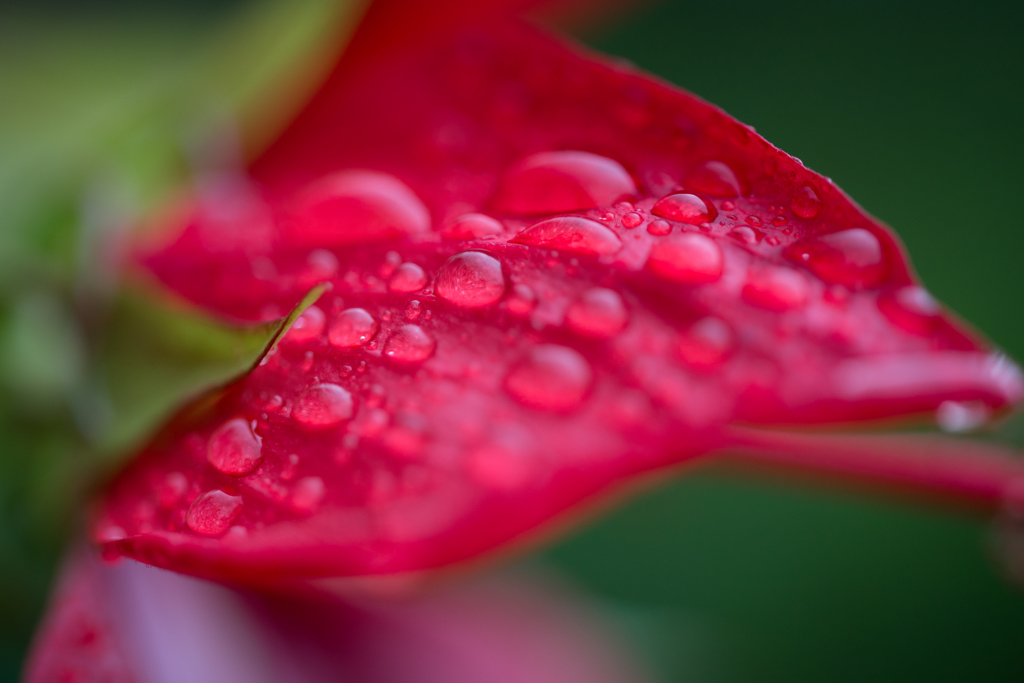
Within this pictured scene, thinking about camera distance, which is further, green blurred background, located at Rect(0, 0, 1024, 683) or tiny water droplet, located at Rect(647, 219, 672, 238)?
green blurred background, located at Rect(0, 0, 1024, 683)

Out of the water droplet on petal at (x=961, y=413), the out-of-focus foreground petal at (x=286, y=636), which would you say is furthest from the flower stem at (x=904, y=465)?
the out-of-focus foreground petal at (x=286, y=636)

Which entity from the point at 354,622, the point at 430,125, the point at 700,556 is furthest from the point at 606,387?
the point at 700,556

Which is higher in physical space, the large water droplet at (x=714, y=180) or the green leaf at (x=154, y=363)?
the large water droplet at (x=714, y=180)

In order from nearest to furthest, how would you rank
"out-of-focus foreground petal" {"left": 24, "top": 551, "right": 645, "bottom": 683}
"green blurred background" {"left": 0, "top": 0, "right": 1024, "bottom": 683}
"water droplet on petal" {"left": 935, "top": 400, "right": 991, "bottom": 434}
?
"water droplet on petal" {"left": 935, "top": 400, "right": 991, "bottom": 434}
"out-of-focus foreground petal" {"left": 24, "top": 551, "right": 645, "bottom": 683}
"green blurred background" {"left": 0, "top": 0, "right": 1024, "bottom": 683}

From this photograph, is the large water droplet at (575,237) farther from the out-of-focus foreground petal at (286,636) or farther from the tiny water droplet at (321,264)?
the out-of-focus foreground petal at (286,636)

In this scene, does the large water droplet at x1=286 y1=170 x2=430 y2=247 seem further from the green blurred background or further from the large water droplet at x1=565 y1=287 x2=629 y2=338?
the green blurred background

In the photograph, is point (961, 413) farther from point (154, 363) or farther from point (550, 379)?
point (154, 363)

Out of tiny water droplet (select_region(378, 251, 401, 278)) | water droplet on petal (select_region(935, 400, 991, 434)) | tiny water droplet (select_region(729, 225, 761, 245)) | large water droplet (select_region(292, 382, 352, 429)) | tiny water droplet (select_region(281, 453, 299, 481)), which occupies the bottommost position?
tiny water droplet (select_region(281, 453, 299, 481))

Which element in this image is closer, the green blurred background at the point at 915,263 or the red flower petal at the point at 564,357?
the red flower petal at the point at 564,357

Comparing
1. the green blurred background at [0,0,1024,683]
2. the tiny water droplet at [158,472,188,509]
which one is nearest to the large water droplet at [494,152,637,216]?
the tiny water droplet at [158,472,188,509]
